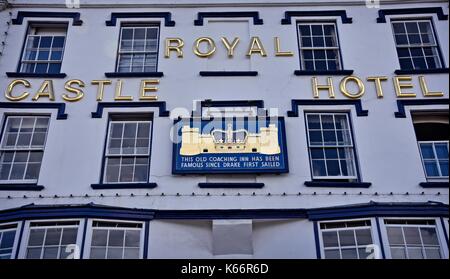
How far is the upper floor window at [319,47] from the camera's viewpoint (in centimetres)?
1325

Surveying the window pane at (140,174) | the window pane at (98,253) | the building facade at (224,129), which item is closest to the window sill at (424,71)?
the building facade at (224,129)

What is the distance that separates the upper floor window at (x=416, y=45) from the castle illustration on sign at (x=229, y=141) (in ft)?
14.2

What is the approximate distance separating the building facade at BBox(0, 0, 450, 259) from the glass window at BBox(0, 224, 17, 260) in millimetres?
45

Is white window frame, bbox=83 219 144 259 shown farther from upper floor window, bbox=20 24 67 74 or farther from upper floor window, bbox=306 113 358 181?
upper floor window, bbox=20 24 67 74

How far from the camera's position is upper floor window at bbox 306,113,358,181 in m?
11.6

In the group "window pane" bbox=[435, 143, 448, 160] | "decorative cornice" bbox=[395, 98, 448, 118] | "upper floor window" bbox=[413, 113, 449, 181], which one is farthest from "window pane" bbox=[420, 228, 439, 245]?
"decorative cornice" bbox=[395, 98, 448, 118]

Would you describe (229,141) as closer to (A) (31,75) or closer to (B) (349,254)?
(B) (349,254)

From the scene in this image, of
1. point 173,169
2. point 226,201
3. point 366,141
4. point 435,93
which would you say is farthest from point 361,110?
point 173,169

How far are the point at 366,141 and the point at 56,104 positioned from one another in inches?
302

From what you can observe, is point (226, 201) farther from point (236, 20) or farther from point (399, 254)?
point (236, 20)

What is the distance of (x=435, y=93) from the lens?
12.3 meters

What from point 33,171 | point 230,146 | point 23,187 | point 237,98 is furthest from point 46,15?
point 230,146

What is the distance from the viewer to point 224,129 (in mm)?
12031

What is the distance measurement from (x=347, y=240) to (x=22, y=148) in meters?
7.86
